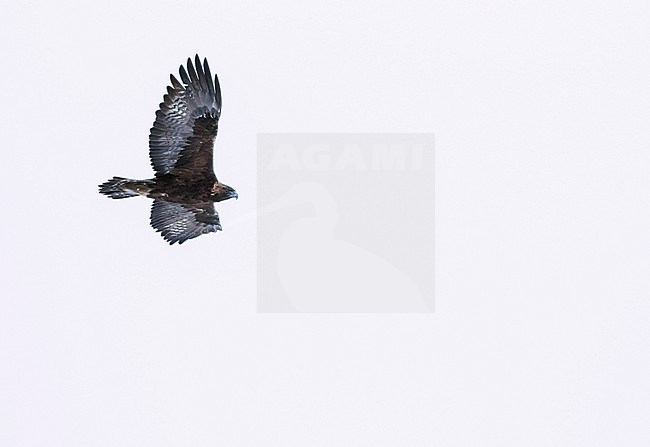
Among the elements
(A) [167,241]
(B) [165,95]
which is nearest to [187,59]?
(B) [165,95]

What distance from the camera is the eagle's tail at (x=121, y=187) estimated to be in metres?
17.7

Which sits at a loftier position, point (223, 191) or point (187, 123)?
point (187, 123)

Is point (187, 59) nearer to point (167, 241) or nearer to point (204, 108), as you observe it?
point (204, 108)

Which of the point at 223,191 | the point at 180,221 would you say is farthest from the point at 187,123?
the point at 180,221

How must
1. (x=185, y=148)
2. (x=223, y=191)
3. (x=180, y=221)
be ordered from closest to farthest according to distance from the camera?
(x=185, y=148)
(x=223, y=191)
(x=180, y=221)

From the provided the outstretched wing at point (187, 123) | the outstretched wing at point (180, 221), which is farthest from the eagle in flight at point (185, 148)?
the outstretched wing at point (180, 221)

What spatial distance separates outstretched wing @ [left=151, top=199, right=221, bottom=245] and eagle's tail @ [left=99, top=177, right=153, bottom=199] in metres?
1.36

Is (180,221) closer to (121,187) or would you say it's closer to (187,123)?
(121,187)

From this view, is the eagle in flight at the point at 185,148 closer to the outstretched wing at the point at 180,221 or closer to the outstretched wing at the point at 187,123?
the outstretched wing at the point at 187,123

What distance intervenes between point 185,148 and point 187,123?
1.44 feet

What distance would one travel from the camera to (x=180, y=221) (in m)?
19.4

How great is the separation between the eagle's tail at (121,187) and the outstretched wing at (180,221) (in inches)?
53.5

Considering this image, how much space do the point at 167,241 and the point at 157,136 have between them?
8.11 ft

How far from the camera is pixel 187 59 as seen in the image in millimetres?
17188
